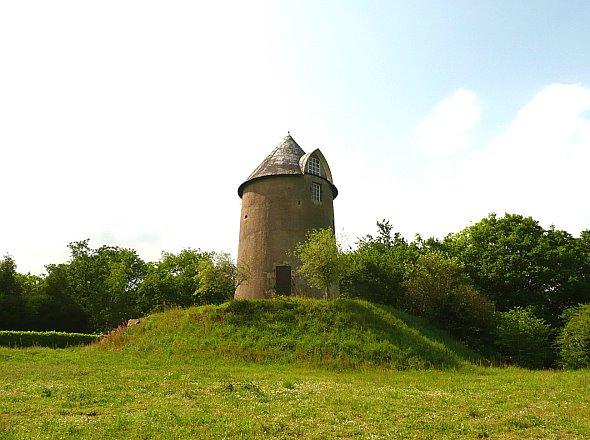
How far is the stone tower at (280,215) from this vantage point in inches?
1273

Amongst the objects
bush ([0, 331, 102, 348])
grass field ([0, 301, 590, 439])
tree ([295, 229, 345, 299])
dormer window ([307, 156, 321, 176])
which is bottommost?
grass field ([0, 301, 590, 439])

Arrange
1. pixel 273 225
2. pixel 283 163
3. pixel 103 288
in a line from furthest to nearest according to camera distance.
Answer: pixel 103 288 → pixel 283 163 → pixel 273 225

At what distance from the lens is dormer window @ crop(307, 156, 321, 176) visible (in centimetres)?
3509

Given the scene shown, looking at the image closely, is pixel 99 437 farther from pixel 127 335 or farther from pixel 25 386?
pixel 127 335

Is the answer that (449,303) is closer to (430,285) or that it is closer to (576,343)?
(430,285)

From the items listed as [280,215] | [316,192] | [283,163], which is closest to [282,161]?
[283,163]

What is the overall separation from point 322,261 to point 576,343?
A: 1386cm

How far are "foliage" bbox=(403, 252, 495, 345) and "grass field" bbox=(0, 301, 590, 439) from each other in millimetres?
6583

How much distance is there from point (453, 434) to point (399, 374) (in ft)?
33.0

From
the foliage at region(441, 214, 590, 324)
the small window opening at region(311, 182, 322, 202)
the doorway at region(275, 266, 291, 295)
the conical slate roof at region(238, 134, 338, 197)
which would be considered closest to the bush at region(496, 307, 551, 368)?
the foliage at region(441, 214, 590, 324)

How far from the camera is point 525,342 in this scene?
90.2ft

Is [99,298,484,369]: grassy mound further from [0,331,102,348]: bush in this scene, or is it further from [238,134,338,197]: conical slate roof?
[238,134,338,197]: conical slate roof

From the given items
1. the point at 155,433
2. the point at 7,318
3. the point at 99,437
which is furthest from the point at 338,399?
the point at 7,318

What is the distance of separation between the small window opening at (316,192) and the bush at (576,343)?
672 inches
